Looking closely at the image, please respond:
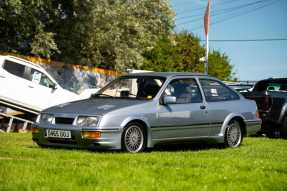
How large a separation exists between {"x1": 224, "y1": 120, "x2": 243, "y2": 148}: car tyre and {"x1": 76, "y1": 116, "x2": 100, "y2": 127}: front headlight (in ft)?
10.7

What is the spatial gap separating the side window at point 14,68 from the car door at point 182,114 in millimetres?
7590

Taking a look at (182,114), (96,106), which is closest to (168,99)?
(182,114)

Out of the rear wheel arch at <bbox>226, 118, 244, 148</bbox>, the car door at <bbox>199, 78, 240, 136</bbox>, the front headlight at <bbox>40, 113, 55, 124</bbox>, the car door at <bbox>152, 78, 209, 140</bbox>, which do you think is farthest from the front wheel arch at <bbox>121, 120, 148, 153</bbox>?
the rear wheel arch at <bbox>226, 118, 244, 148</bbox>

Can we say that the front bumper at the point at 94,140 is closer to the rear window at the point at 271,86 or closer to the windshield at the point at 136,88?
the windshield at the point at 136,88

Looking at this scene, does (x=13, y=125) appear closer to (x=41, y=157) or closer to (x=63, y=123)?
(x=63, y=123)

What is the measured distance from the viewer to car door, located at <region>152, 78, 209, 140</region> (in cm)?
1185

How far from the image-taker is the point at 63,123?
11.3 meters

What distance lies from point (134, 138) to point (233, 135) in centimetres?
275

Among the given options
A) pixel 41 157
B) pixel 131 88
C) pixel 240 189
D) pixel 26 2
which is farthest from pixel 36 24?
pixel 240 189

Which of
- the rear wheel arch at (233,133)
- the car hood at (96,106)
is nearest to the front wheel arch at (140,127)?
the car hood at (96,106)

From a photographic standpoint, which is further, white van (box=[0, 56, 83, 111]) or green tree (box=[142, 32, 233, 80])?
green tree (box=[142, 32, 233, 80])

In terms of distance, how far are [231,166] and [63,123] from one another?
11.5 ft

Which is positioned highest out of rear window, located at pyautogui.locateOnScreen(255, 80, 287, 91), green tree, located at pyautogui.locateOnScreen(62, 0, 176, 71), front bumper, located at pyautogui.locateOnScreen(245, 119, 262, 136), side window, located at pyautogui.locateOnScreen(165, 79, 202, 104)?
green tree, located at pyautogui.locateOnScreen(62, 0, 176, 71)

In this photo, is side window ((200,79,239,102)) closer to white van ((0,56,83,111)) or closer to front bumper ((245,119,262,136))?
front bumper ((245,119,262,136))
